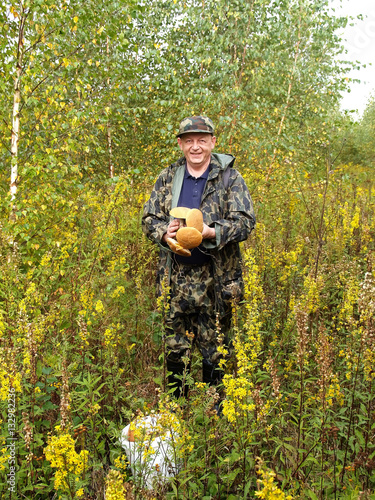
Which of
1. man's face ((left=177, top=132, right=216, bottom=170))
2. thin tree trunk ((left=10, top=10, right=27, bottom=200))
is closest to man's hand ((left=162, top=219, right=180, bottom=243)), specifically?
man's face ((left=177, top=132, right=216, bottom=170))

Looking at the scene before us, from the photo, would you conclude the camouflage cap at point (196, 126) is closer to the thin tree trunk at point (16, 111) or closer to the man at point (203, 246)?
the man at point (203, 246)

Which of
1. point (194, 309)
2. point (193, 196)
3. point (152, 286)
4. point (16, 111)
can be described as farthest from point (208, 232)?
point (16, 111)

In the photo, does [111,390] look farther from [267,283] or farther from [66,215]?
[66,215]

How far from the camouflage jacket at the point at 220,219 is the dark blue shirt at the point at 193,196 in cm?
5

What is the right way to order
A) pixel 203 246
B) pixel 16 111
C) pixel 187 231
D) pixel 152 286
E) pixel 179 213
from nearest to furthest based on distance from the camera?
pixel 187 231, pixel 179 213, pixel 203 246, pixel 16 111, pixel 152 286

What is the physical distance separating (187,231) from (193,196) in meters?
0.55

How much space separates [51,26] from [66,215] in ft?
6.57

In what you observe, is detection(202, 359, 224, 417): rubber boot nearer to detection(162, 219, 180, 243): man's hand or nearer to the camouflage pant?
the camouflage pant

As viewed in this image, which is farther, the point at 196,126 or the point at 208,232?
the point at 196,126

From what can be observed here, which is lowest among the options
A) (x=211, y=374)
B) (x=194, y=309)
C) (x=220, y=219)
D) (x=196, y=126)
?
(x=211, y=374)

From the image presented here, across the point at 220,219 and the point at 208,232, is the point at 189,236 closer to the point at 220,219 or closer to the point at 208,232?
the point at 208,232

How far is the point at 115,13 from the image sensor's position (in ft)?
16.7

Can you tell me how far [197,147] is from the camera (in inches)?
117

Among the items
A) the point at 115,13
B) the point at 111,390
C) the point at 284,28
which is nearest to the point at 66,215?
the point at 111,390
